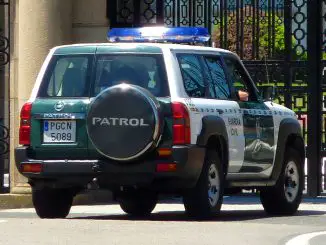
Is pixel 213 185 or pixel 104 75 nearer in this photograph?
pixel 104 75

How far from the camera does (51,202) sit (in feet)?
47.1

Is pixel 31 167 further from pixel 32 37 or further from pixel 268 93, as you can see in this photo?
pixel 32 37

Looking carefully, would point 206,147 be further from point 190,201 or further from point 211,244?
point 211,244

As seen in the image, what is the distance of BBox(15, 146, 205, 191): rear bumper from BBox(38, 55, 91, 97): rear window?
728mm

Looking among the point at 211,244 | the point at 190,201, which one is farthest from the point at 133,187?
the point at 211,244

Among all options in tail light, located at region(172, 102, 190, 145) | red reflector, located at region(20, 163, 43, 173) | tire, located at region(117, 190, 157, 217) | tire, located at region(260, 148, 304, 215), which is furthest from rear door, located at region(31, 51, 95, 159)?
tire, located at region(260, 148, 304, 215)

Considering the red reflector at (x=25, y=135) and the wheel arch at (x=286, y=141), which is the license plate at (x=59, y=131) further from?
the wheel arch at (x=286, y=141)

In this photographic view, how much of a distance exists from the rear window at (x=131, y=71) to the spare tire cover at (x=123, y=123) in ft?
1.02

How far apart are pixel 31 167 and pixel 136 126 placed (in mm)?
1251

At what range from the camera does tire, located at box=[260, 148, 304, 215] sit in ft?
51.2

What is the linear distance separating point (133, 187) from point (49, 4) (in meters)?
4.89

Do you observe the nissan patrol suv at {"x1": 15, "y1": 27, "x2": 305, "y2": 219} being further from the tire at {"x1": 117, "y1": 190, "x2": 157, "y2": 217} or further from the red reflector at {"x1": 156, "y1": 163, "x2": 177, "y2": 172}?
the tire at {"x1": 117, "y1": 190, "x2": 157, "y2": 217}

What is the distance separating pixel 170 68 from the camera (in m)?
13.7

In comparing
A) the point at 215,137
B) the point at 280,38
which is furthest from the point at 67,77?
the point at 280,38
